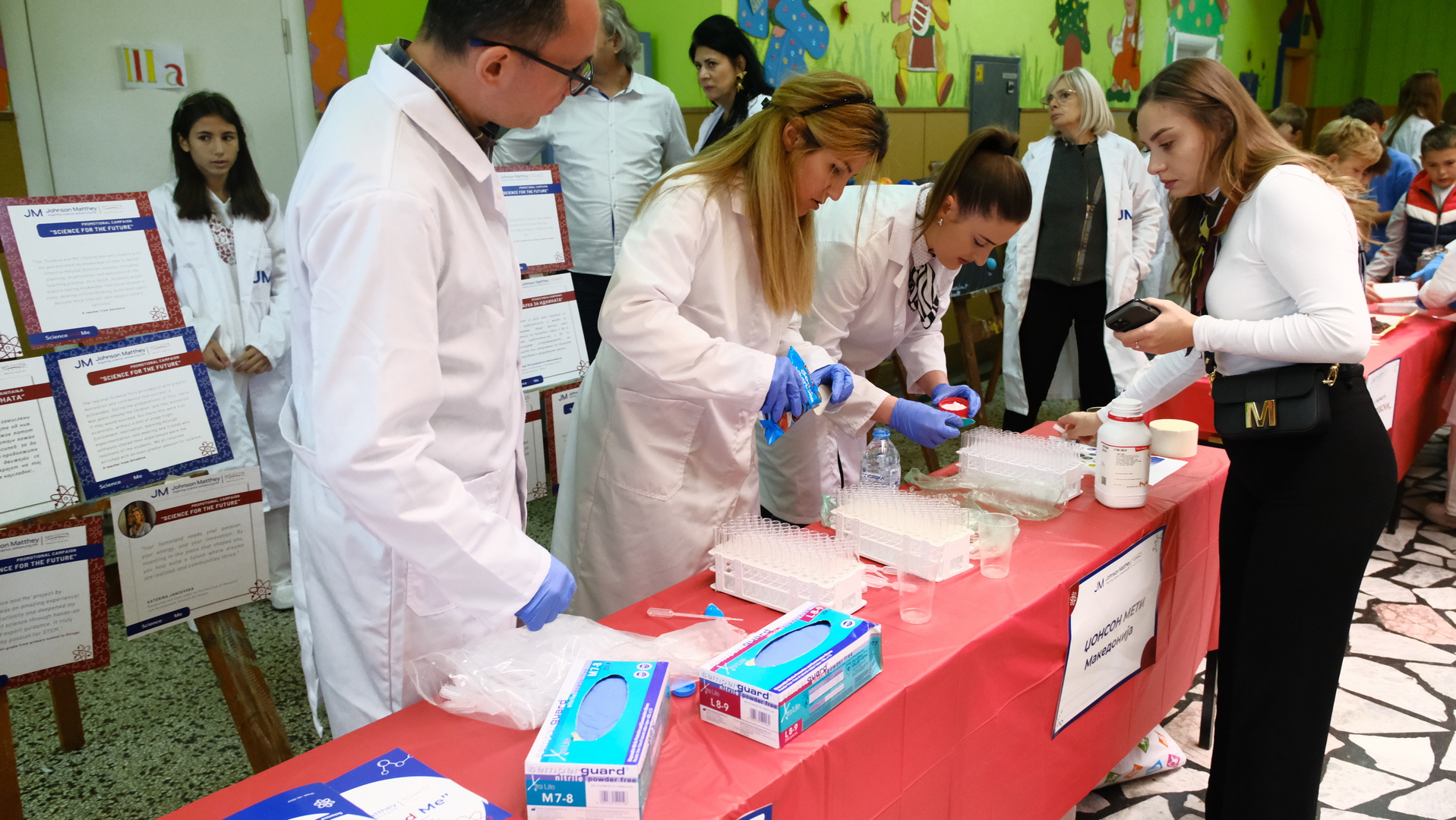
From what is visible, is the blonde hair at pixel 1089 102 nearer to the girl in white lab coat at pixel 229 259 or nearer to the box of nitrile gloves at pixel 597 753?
the girl in white lab coat at pixel 229 259

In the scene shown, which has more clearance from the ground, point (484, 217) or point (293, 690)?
point (484, 217)

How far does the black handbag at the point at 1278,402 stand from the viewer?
143cm

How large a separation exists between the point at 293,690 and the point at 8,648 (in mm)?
791

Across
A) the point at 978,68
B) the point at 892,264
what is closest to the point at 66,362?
the point at 892,264

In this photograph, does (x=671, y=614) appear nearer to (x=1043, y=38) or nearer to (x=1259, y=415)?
(x=1259, y=415)

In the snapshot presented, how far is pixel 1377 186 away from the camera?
4965 millimetres

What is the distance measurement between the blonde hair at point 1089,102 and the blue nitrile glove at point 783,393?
116 inches

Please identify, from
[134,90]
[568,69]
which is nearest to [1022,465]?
[568,69]

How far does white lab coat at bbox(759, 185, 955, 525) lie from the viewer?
208 centimetres

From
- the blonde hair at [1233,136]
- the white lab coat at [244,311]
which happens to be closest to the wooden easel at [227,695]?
the white lab coat at [244,311]

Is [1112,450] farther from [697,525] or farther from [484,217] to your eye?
[484,217]

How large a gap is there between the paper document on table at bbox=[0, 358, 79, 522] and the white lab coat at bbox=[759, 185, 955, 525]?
146 cm

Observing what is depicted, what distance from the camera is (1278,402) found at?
1.45 meters

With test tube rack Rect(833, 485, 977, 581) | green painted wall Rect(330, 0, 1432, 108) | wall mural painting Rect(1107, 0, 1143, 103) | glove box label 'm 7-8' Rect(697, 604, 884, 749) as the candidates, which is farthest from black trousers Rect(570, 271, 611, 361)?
wall mural painting Rect(1107, 0, 1143, 103)
